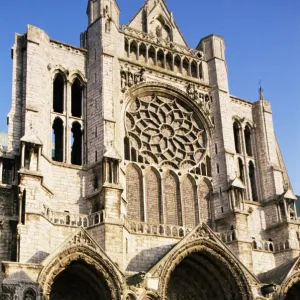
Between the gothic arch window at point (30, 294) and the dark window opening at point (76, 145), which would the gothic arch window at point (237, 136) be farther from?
the gothic arch window at point (30, 294)

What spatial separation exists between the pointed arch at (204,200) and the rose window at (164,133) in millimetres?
1205

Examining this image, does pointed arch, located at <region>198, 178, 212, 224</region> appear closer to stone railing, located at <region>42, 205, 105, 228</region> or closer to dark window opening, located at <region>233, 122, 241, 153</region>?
dark window opening, located at <region>233, 122, 241, 153</region>

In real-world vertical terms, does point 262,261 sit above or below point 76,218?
below

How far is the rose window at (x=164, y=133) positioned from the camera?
92.5 ft

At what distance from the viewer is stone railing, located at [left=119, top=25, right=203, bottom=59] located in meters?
30.8

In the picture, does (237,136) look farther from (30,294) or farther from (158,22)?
(30,294)

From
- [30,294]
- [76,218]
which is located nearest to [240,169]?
[76,218]

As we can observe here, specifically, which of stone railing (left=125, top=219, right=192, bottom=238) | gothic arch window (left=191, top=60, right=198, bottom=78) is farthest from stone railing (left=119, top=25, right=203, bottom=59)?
stone railing (left=125, top=219, right=192, bottom=238)

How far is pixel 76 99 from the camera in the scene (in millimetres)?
28859

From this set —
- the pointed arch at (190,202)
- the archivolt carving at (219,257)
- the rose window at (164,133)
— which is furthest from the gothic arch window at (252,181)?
the archivolt carving at (219,257)

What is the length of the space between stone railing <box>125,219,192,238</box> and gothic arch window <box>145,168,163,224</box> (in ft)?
2.83

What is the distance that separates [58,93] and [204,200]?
9.20 metres

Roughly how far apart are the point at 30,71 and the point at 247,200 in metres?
13.0

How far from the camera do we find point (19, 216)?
72.9 ft
